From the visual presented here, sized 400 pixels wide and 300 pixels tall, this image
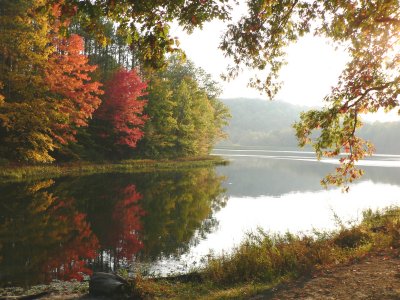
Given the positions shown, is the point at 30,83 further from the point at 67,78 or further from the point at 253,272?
the point at 253,272

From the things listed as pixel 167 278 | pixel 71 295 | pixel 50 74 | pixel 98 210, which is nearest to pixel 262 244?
pixel 167 278

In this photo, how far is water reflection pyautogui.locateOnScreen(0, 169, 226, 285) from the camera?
9.80 metres

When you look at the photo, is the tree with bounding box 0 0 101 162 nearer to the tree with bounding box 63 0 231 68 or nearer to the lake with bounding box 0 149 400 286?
the lake with bounding box 0 149 400 286

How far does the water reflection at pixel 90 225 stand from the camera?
980cm

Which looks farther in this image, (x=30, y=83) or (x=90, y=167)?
(x=90, y=167)

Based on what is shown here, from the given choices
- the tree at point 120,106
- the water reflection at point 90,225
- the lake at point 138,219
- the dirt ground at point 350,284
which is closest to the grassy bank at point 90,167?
the lake at point 138,219

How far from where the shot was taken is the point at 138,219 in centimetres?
1560

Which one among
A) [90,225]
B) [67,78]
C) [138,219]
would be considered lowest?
[138,219]

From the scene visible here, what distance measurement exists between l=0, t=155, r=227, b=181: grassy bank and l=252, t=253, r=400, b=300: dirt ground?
74.4 ft

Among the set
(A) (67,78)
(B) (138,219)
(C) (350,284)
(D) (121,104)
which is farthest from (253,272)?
(D) (121,104)

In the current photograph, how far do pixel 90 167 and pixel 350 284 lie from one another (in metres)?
29.2

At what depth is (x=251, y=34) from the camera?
9266 mm

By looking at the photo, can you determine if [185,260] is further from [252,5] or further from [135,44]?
[252,5]

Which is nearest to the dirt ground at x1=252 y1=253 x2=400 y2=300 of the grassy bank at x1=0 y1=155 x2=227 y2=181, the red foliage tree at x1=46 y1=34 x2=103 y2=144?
the red foliage tree at x1=46 y1=34 x2=103 y2=144
